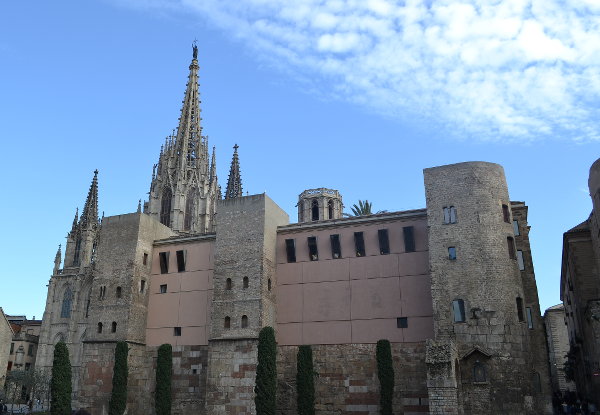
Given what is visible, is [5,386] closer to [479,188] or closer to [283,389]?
[283,389]

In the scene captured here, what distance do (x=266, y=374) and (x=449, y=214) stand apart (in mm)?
13476

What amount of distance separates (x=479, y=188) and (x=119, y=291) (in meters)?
23.6

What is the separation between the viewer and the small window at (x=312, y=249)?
3480 centimetres

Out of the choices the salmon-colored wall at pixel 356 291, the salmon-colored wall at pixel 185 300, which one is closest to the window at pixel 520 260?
the salmon-colored wall at pixel 356 291

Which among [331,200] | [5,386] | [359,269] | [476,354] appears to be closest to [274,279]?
[359,269]

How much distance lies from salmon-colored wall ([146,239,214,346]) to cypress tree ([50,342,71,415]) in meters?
5.17

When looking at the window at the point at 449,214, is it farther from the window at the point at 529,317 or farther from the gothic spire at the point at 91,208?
the gothic spire at the point at 91,208

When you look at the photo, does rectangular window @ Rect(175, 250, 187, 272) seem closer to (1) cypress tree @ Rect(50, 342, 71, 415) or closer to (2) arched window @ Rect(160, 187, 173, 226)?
(1) cypress tree @ Rect(50, 342, 71, 415)

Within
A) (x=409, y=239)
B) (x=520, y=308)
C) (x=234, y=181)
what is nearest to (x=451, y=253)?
(x=409, y=239)

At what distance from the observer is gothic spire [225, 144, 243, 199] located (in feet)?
303

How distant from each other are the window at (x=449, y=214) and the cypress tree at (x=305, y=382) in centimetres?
1064

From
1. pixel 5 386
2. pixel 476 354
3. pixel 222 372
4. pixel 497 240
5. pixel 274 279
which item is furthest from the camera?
pixel 5 386

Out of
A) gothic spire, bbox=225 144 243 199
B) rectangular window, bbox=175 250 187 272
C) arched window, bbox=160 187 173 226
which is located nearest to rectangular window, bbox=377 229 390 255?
rectangular window, bbox=175 250 187 272

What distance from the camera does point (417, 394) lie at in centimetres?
2983
